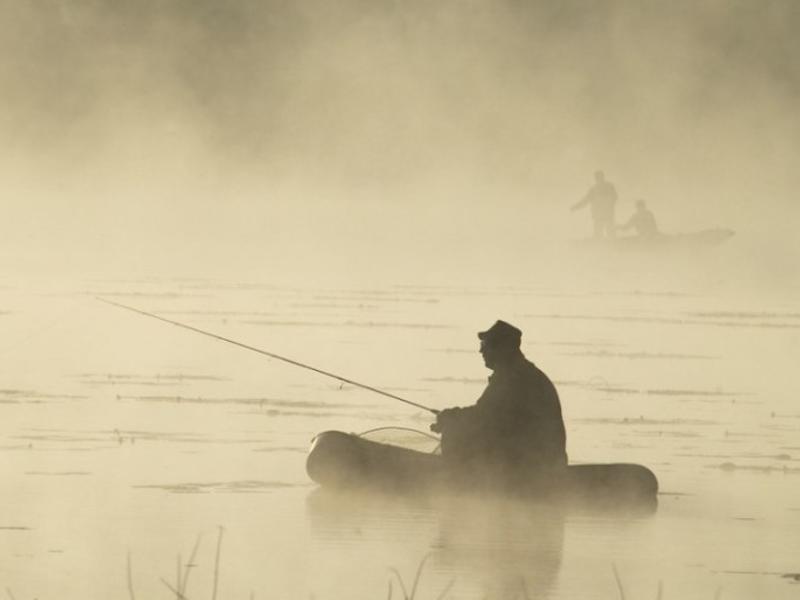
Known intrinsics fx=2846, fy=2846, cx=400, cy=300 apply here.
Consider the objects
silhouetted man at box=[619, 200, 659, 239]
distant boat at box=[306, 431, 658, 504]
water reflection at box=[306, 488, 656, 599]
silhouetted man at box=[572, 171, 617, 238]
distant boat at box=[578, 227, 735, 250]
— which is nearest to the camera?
water reflection at box=[306, 488, 656, 599]

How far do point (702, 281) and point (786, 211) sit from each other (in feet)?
77.9

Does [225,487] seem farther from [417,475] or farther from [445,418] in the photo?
[445,418]

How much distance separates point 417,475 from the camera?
50.9 feet

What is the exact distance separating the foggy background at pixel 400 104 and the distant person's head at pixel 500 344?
159 feet

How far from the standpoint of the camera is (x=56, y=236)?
49969mm

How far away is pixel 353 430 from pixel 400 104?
5944 centimetres

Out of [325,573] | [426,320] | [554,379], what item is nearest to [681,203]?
[426,320]

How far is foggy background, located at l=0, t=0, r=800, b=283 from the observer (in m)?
69.6

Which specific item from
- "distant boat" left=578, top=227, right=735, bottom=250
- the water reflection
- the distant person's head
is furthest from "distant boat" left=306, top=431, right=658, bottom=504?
"distant boat" left=578, top=227, right=735, bottom=250

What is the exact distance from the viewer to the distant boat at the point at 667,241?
4606cm

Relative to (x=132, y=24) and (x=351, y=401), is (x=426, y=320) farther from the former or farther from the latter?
(x=132, y=24)

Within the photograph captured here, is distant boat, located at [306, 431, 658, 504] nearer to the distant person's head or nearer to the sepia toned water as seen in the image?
the sepia toned water

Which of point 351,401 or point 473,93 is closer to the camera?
point 351,401

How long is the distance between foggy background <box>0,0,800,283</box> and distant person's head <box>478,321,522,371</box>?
4860cm
